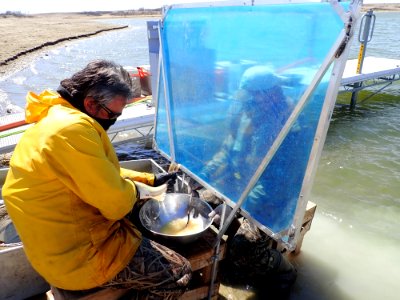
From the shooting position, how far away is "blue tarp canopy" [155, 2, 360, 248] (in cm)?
216

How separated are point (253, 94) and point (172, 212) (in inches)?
52.6

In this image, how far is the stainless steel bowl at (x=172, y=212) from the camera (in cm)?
296

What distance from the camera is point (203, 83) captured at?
3203 millimetres

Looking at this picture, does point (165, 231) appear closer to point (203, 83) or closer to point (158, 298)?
point (158, 298)

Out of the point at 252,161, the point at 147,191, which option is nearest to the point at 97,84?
the point at 147,191

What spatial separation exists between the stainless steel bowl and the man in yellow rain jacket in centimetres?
60

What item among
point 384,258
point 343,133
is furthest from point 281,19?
point 343,133

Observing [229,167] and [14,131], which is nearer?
[229,167]

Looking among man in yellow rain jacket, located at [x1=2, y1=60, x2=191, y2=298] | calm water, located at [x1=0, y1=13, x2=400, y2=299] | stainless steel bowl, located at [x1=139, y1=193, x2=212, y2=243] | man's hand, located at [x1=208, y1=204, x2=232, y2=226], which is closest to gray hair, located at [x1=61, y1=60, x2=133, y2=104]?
man in yellow rain jacket, located at [x1=2, y1=60, x2=191, y2=298]

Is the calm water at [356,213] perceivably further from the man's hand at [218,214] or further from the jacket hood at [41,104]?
the jacket hood at [41,104]

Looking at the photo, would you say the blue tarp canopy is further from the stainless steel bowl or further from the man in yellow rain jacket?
the man in yellow rain jacket

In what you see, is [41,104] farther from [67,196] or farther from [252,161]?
[252,161]

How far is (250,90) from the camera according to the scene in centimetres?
262

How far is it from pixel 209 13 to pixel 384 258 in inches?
150
